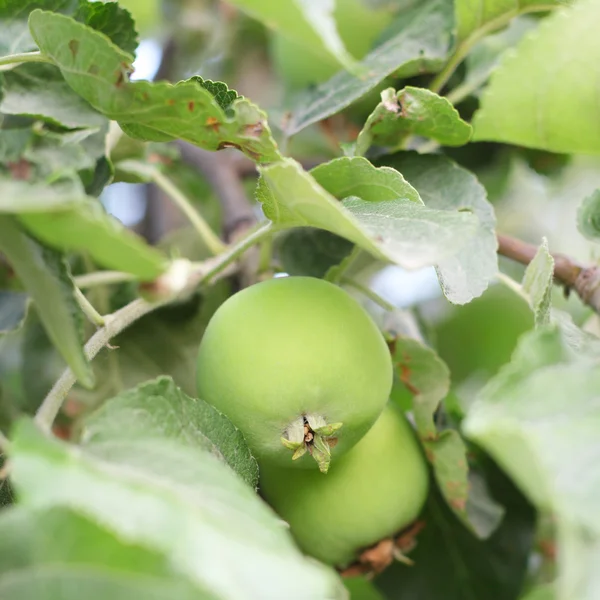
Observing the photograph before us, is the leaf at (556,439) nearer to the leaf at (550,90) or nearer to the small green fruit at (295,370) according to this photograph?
the small green fruit at (295,370)

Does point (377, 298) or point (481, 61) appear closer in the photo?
point (377, 298)

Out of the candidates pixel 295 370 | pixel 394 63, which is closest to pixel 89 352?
pixel 295 370

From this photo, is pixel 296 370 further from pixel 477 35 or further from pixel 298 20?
pixel 477 35

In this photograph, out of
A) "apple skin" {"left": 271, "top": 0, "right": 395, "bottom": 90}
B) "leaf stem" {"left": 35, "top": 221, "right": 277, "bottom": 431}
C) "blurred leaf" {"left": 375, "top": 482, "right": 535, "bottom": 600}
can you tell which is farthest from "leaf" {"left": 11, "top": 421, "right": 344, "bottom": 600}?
"apple skin" {"left": 271, "top": 0, "right": 395, "bottom": 90}

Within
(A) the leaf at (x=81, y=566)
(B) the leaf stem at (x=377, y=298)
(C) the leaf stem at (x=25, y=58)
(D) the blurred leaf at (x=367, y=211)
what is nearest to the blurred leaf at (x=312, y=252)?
(B) the leaf stem at (x=377, y=298)

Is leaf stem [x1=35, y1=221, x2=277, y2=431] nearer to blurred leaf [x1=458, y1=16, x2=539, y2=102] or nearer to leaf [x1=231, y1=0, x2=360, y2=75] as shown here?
leaf [x1=231, y1=0, x2=360, y2=75]
